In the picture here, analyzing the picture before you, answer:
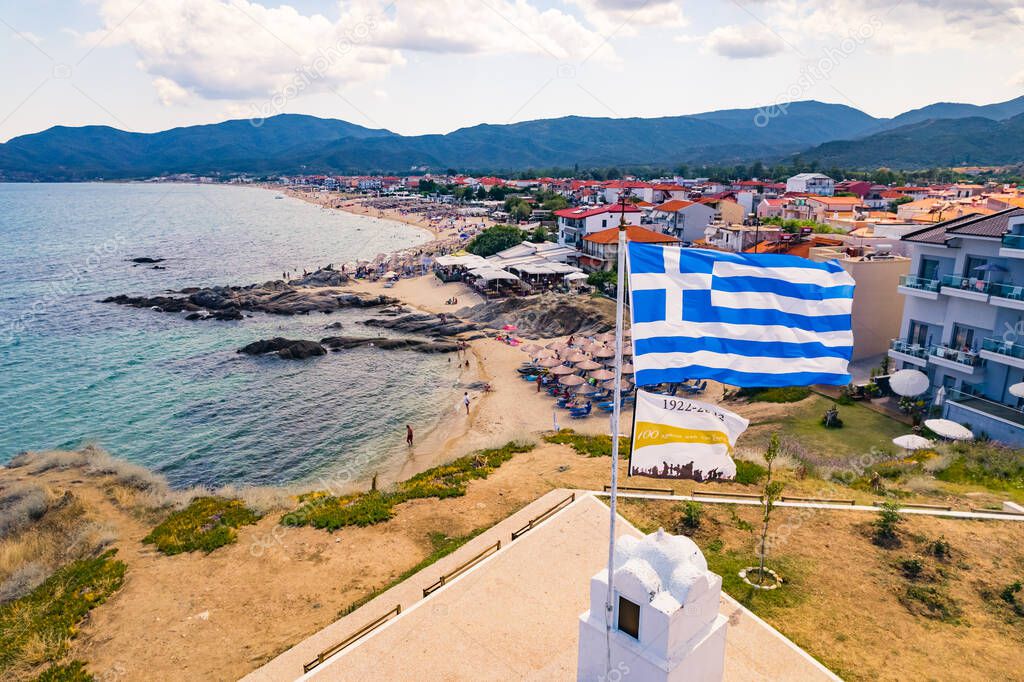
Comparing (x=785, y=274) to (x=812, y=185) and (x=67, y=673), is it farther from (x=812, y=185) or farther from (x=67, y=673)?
(x=812, y=185)

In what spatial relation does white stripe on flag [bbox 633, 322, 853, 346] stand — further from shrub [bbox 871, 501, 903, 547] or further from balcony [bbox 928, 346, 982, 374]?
balcony [bbox 928, 346, 982, 374]

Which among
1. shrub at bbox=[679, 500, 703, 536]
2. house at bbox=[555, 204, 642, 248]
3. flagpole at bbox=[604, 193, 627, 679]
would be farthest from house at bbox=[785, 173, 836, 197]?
flagpole at bbox=[604, 193, 627, 679]

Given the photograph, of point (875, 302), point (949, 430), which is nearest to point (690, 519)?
point (949, 430)

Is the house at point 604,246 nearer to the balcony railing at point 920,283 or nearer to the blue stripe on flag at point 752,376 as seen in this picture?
the balcony railing at point 920,283

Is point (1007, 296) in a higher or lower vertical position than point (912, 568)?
higher

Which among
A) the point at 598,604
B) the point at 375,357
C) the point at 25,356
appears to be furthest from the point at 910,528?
the point at 25,356

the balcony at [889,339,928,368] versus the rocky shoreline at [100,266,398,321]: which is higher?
the balcony at [889,339,928,368]
